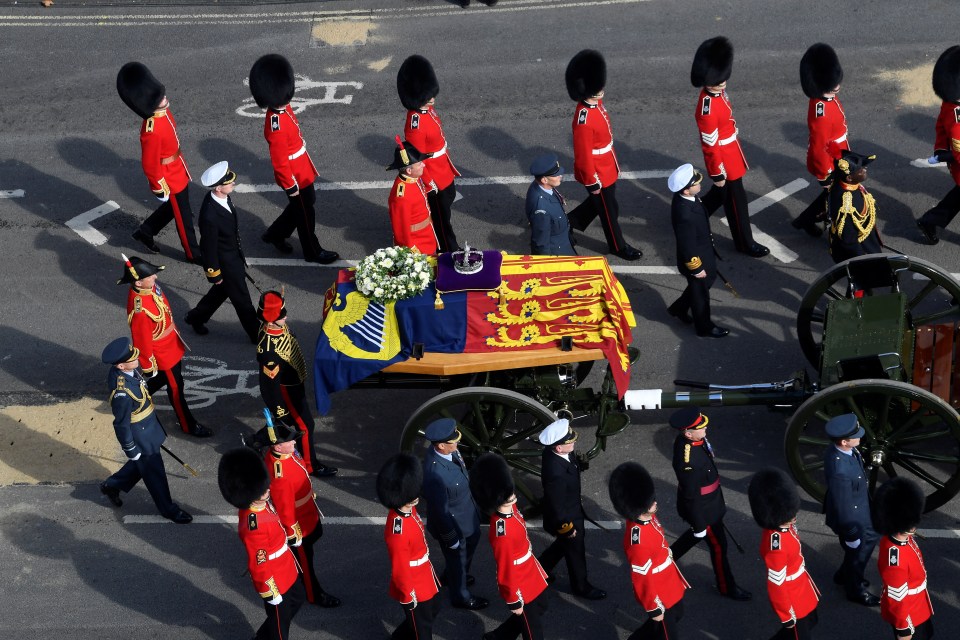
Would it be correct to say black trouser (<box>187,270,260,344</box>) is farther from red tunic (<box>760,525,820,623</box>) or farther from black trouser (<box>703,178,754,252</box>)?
red tunic (<box>760,525,820,623</box>)

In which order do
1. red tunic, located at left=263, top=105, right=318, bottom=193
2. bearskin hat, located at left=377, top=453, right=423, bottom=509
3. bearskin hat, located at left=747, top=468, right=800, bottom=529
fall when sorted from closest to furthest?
1. bearskin hat, located at left=747, top=468, right=800, bottom=529
2. bearskin hat, located at left=377, top=453, right=423, bottom=509
3. red tunic, located at left=263, top=105, right=318, bottom=193

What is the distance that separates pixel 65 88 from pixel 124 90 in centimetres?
383

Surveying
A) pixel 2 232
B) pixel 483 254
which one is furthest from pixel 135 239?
pixel 483 254

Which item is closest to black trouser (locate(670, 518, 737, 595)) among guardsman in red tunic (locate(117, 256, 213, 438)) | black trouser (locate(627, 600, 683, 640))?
black trouser (locate(627, 600, 683, 640))

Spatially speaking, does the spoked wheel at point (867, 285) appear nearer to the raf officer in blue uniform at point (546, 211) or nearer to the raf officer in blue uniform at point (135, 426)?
the raf officer in blue uniform at point (546, 211)

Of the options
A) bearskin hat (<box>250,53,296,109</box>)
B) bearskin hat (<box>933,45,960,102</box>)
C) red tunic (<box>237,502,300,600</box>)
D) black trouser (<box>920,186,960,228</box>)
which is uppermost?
bearskin hat (<box>250,53,296,109</box>)

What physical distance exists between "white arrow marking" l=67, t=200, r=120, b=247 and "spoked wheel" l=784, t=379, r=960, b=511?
25.4 feet

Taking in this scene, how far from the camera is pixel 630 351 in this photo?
37.6ft

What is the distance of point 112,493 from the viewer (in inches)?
443

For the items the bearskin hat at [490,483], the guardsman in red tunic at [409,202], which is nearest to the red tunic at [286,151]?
the guardsman in red tunic at [409,202]

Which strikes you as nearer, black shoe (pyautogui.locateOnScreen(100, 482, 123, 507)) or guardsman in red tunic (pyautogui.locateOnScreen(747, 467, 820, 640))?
guardsman in red tunic (pyautogui.locateOnScreen(747, 467, 820, 640))

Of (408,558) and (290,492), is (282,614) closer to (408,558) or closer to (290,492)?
(290,492)

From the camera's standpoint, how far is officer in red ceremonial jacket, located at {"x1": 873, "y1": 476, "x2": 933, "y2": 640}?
8.98 m

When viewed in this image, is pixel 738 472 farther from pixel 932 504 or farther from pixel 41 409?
pixel 41 409
